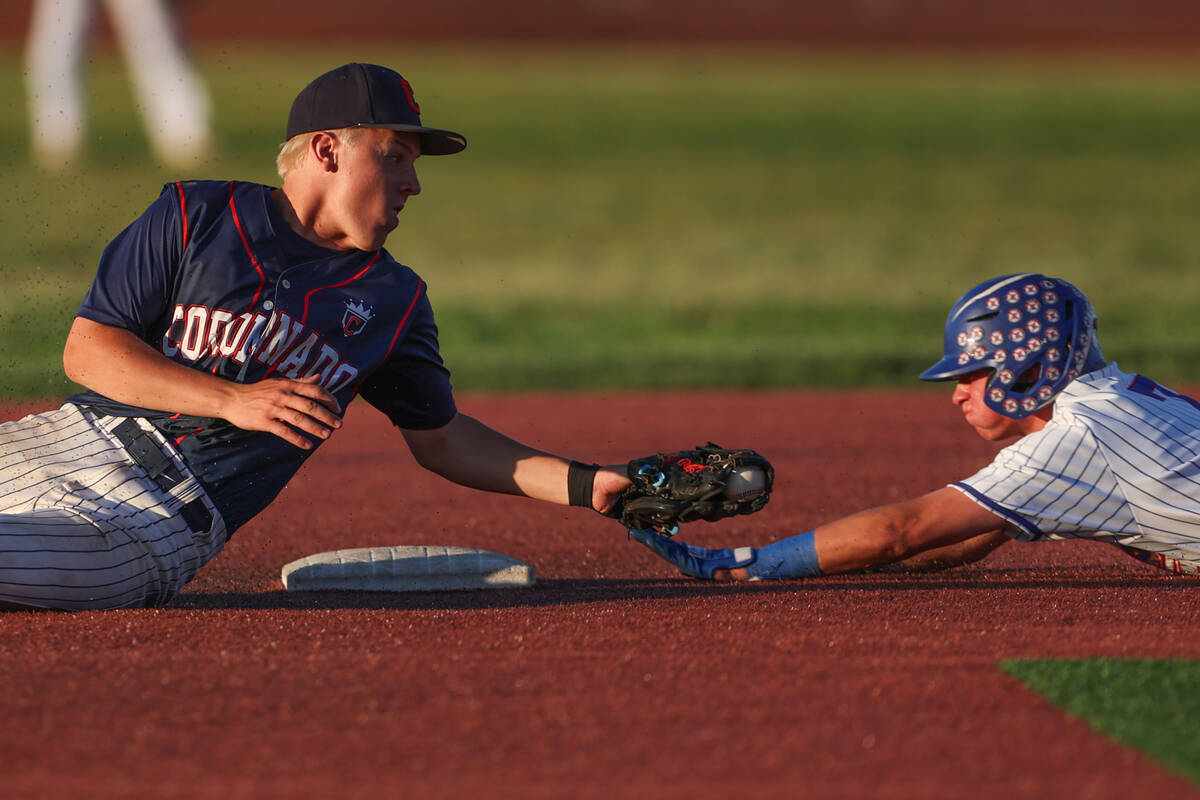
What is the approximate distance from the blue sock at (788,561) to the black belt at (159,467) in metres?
1.85

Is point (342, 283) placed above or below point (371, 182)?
below

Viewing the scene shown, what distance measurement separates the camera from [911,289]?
58.4 feet

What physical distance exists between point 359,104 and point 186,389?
3.36 feet

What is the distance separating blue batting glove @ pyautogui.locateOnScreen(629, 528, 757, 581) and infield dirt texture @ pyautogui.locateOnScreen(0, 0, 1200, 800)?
0.13 m

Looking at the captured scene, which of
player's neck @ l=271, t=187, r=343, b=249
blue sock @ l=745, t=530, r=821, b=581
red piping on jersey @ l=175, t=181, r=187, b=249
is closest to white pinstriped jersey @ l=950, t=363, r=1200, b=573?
blue sock @ l=745, t=530, r=821, b=581

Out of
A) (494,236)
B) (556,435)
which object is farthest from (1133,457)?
(494,236)

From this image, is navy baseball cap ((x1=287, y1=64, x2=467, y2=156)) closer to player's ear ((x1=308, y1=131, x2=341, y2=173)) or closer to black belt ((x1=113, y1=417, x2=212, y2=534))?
player's ear ((x1=308, y1=131, x2=341, y2=173))

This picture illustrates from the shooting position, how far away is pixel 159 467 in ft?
15.7

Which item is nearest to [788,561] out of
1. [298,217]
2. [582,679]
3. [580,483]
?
[580,483]

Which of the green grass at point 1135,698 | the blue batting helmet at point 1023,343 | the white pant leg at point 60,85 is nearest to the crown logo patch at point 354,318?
the blue batting helmet at point 1023,343

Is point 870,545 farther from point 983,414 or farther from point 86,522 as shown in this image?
point 86,522

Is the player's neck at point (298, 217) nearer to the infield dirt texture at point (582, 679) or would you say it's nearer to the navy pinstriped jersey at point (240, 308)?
the navy pinstriped jersey at point (240, 308)

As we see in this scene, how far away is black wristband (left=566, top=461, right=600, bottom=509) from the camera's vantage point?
501 cm

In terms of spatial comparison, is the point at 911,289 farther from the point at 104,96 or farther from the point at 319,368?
the point at 104,96
